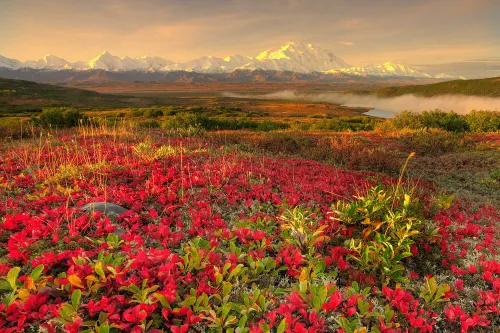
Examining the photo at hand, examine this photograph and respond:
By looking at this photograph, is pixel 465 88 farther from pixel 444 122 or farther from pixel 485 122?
pixel 444 122

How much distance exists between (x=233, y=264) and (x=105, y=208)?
127 inches

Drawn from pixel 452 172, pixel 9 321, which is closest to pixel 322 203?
pixel 9 321

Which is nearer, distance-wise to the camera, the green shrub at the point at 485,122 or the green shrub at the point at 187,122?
the green shrub at the point at 187,122

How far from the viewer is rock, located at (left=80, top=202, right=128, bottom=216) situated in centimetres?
620

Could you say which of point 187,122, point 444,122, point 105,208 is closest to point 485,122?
point 444,122

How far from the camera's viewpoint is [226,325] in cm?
351

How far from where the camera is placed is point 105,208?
613cm

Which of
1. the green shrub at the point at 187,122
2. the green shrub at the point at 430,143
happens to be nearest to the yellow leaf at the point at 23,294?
the green shrub at the point at 430,143

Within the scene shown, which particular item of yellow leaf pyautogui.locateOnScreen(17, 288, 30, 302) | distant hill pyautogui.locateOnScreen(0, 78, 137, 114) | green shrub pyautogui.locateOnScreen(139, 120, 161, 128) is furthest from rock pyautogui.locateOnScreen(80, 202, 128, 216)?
distant hill pyautogui.locateOnScreen(0, 78, 137, 114)

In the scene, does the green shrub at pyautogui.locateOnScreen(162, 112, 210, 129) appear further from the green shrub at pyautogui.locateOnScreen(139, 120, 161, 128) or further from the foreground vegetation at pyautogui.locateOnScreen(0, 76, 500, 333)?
the foreground vegetation at pyautogui.locateOnScreen(0, 76, 500, 333)

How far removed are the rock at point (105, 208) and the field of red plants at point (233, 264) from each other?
163 millimetres

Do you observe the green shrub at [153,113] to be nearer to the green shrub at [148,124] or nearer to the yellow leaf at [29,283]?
the green shrub at [148,124]

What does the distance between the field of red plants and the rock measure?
6.4 inches

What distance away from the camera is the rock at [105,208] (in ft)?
20.4
